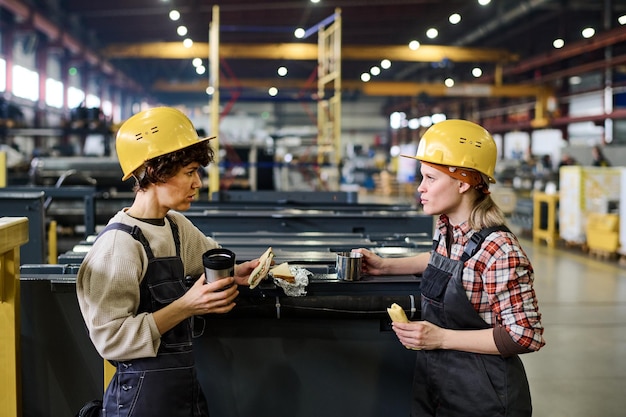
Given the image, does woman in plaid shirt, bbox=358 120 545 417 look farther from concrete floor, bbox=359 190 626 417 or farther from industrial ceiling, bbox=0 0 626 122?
industrial ceiling, bbox=0 0 626 122

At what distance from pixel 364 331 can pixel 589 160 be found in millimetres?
11233

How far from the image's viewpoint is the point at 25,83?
13.6 metres

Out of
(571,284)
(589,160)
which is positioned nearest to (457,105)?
(589,160)

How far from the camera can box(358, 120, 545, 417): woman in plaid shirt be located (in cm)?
164

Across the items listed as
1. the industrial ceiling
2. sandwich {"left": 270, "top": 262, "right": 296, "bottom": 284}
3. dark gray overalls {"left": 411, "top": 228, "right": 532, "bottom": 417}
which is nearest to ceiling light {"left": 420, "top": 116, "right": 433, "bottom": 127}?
the industrial ceiling

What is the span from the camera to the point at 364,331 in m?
2.33

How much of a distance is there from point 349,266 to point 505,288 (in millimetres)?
763

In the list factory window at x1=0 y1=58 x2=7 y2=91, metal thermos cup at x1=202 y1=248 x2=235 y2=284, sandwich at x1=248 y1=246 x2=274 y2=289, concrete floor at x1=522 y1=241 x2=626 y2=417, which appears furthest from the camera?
factory window at x1=0 y1=58 x2=7 y2=91

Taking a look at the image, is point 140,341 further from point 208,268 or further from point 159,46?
point 159,46

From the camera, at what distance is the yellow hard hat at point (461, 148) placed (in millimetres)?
1799

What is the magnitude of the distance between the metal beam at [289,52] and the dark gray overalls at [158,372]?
45.1 ft

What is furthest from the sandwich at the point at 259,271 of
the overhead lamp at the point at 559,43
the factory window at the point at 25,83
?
the overhead lamp at the point at 559,43

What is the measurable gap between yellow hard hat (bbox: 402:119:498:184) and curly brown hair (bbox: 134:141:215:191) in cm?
70

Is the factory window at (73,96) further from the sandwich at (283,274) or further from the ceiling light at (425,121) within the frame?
the sandwich at (283,274)
